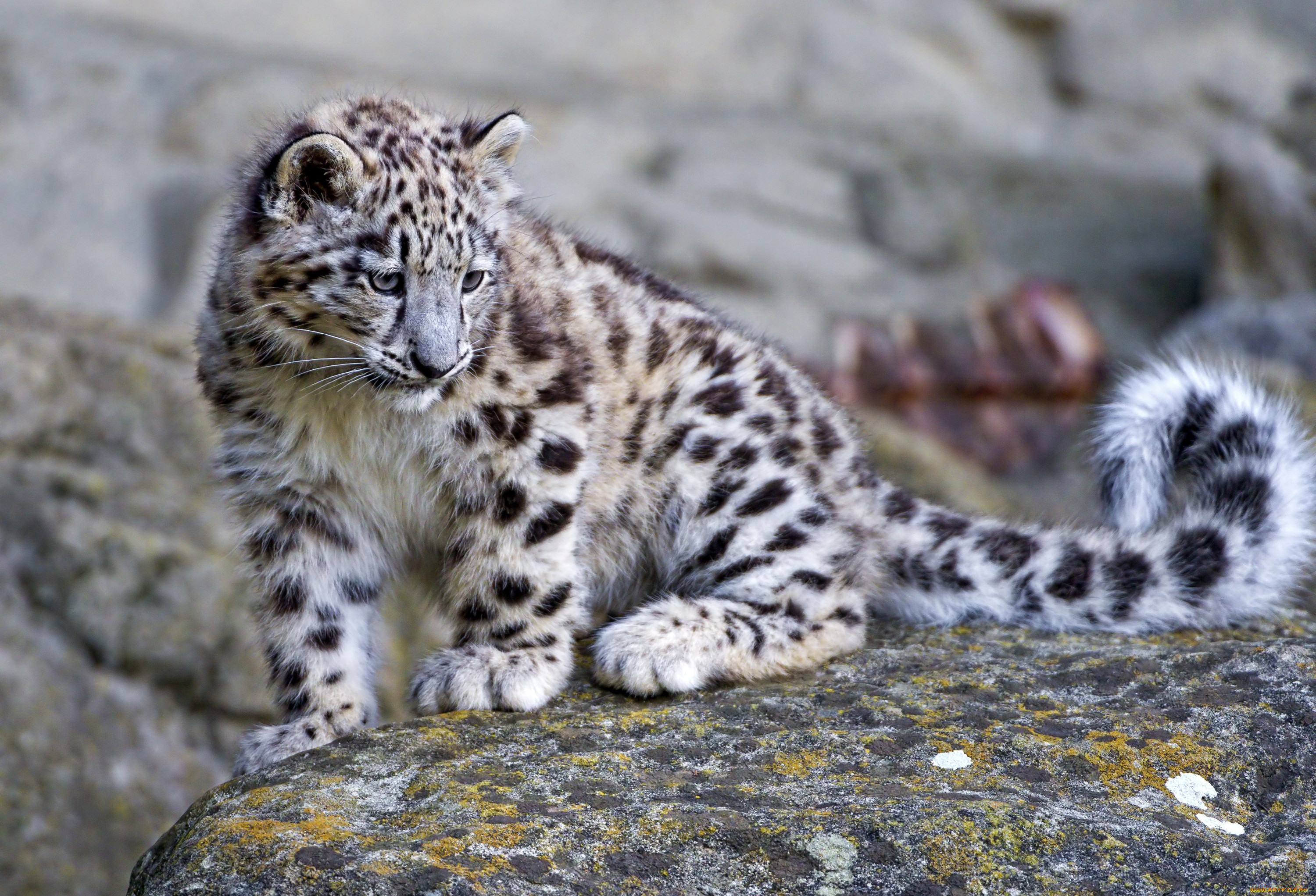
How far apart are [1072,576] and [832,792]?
171cm

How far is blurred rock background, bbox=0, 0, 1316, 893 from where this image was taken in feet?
34.1

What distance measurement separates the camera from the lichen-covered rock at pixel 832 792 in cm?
291

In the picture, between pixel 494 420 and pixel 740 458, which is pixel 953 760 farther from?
pixel 494 420

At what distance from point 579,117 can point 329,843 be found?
9405 millimetres

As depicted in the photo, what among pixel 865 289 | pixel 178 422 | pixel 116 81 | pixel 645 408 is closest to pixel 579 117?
pixel 865 289

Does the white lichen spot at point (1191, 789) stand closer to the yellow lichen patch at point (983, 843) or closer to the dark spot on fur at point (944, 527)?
the yellow lichen patch at point (983, 843)

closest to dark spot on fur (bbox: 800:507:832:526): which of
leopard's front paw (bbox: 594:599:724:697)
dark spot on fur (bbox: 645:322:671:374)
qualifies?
leopard's front paw (bbox: 594:599:724:697)

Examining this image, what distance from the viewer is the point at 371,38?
1173 centimetres

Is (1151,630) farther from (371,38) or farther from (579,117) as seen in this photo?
(371,38)

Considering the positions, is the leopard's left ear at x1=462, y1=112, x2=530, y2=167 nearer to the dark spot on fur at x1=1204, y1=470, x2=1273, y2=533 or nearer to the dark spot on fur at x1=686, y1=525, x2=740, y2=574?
the dark spot on fur at x1=686, y1=525, x2=740, y2=574

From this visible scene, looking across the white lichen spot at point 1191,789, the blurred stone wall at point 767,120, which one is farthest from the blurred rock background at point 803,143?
the white lichen spot at point 1191,789

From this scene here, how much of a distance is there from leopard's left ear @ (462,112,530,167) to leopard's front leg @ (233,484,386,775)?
1181 mm

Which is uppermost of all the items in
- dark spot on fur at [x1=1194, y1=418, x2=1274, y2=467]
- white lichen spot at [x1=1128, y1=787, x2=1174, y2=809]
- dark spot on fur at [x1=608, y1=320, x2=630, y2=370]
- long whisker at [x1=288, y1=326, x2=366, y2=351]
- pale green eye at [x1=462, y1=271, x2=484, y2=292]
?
pale green eye at [x1=462, y1=271, x2=484, y2=292]

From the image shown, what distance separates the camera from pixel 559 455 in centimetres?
423
